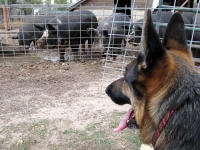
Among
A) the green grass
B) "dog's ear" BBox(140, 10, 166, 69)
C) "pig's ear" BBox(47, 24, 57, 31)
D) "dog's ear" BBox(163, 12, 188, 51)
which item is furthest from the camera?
"pig's ear" BBox(47, 24, 57, 31)

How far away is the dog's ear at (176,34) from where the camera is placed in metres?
1.83

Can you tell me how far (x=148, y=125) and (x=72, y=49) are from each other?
6.87 metres

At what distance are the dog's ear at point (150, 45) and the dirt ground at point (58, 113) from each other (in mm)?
1986

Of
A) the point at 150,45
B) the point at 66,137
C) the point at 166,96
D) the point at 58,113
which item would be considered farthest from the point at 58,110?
the point at 150,45

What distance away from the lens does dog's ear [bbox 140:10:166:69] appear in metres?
1.26

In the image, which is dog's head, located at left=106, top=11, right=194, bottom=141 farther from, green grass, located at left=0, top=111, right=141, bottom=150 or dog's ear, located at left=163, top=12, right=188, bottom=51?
green grass, located at left=0, top=111, right=141, bottom=150

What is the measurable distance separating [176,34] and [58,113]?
8.84ft

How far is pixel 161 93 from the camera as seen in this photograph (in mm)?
1490

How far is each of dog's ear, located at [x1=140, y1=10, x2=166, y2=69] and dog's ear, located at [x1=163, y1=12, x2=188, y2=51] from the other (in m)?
0.54

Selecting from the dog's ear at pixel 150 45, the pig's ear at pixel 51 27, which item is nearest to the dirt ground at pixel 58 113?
the dog's ear at pixel 150 45

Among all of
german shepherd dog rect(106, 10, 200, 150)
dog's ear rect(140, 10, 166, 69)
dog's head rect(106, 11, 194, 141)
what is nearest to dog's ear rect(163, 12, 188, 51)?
dog's head rect(106, 11, 194, 141)

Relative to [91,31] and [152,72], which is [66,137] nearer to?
[152,72]

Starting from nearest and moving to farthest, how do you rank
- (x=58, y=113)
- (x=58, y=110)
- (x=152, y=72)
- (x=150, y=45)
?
(x=150, y=45) → (x=152, y=72) → (x=58, y=113) → (x=58, y=110)

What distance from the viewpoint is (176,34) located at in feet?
6.15
